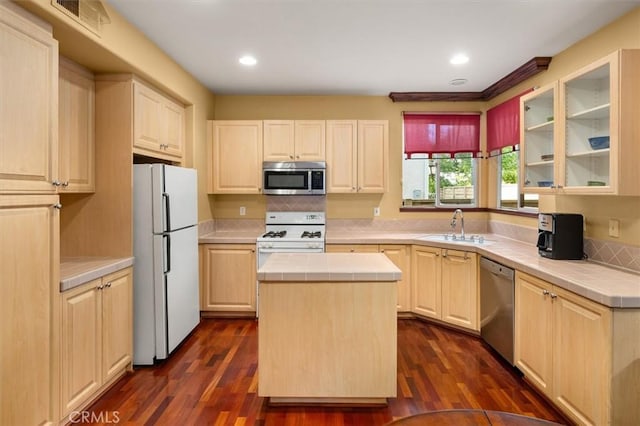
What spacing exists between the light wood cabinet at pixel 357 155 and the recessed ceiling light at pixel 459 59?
3.44 feet

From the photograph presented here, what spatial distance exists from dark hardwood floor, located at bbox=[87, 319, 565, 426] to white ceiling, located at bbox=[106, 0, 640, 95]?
2.62 metres

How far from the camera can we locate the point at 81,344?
2.33 meters

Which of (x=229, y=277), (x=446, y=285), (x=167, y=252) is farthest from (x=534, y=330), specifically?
(x=229, y=277)

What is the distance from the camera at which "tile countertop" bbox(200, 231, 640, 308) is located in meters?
1.95

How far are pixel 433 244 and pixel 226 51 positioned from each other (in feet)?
8.86

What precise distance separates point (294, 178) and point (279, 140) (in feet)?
1.60

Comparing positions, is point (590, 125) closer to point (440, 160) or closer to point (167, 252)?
point (440, 160)

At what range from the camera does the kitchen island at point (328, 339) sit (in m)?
2.36

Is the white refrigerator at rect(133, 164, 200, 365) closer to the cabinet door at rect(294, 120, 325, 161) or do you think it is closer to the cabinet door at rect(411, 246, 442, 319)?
the cabinet door at rect(294, 120, 325, 161)

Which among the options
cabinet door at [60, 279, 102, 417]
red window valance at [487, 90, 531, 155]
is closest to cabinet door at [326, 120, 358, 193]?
red window valance at [487, 90, 531, 155]

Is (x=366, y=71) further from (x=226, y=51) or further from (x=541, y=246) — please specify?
(x=541, y=246)

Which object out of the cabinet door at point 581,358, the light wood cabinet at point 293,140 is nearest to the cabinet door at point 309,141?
the light wood cabinet at point 293,140

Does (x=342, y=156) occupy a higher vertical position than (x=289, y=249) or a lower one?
higher

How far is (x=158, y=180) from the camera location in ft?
9.78
